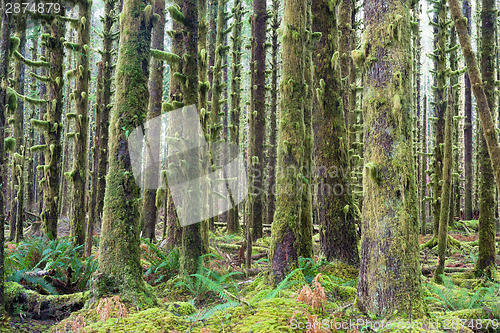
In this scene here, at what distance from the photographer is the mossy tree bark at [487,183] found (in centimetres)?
688

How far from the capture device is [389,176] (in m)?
4.16

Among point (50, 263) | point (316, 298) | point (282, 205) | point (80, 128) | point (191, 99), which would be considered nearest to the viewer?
point (316, 298)

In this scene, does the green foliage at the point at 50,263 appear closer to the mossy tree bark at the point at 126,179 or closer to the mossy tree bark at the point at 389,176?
the mossy tree bark at the point at 126,179

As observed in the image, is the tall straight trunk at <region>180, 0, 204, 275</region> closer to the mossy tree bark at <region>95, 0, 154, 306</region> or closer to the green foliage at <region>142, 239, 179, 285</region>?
the green foliage at <region>142, 239, 179, 285</region>

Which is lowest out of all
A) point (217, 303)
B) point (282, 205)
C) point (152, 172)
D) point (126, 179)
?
point (217, 303)

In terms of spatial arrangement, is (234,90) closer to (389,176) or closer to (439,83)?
(439,83)

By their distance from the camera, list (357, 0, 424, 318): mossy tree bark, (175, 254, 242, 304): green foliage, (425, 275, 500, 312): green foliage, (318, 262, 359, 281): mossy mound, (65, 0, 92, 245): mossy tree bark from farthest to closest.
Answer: (65, 0, 92, 245): mossy tree bark < (318, 262, 359, 281): mossy mound < (175, 254, 242, 304): green foliage < (425, 275, 500, 312): green foliage < (357, 0, 424, 318): mossy tree bark

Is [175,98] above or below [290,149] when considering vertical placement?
above

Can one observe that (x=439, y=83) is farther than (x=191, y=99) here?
Yes

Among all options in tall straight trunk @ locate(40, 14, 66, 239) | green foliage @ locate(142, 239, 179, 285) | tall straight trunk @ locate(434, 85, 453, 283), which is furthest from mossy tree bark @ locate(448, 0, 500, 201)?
tall straight trunk @ locate(40, 14, 66, 239)

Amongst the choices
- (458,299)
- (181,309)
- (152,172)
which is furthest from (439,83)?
(181,309)

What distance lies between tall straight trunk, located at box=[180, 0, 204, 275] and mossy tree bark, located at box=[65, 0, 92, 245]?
11.0ft

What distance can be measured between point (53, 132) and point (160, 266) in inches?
184

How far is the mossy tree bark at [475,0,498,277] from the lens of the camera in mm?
6883
